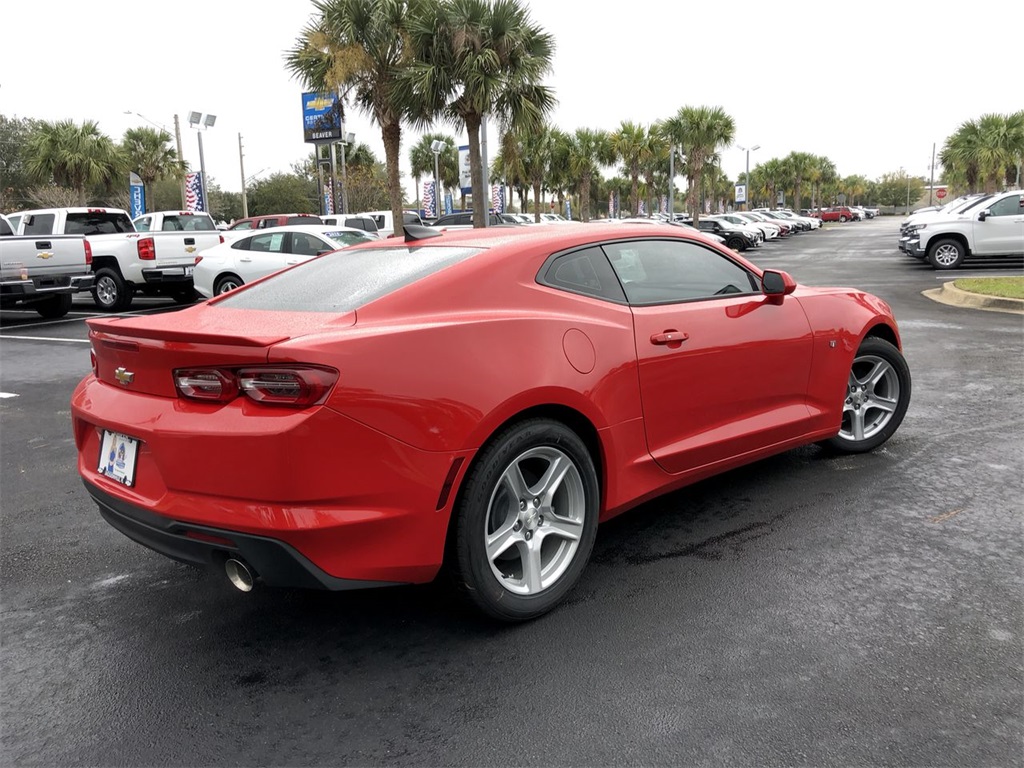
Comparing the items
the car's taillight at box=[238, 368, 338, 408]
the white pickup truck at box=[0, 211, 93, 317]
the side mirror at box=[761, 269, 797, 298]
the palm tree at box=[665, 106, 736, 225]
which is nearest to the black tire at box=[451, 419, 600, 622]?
the car's taillight at box=[238, 368, 338, 408]

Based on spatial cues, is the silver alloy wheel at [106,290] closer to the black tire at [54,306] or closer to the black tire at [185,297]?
the black tire at [54,306]

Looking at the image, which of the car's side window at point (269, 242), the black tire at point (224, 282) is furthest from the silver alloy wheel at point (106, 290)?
the car's side window at point (269, 242)

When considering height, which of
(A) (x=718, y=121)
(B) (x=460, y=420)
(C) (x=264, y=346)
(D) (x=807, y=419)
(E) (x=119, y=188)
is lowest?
(D) (x=807, y=419)

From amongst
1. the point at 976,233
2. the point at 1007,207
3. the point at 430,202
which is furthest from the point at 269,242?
the point at 430,202

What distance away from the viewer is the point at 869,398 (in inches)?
203

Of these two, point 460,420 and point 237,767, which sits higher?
point 460,420

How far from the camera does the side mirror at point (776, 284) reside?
167 inches

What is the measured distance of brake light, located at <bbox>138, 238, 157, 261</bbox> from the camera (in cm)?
1508

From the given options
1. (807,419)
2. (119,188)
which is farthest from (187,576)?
(119,188)

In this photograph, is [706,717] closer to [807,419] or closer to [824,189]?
[807,419]

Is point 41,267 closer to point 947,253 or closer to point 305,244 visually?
point 305,244

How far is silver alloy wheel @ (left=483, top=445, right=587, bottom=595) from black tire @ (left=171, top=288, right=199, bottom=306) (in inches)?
600

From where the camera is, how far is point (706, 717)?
8.44 feet

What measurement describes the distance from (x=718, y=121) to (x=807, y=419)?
151ft
